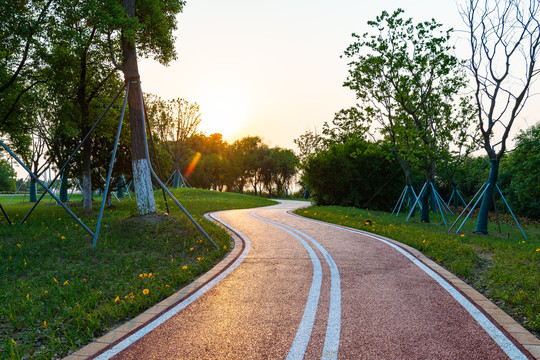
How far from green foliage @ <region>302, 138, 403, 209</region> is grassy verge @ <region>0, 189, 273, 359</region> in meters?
17.8

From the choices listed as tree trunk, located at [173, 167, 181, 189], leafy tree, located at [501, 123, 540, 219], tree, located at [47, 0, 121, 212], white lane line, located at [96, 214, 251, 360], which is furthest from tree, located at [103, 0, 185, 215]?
tree trunk, located at [173, 167, 181, 189]

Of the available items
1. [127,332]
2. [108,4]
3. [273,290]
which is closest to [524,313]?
[273,290]

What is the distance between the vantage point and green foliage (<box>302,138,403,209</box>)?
27094mm

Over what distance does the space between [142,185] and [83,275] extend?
430 cm

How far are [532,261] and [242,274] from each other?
663cm

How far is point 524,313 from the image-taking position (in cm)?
457

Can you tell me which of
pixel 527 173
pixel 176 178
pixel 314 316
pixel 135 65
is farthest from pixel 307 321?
pixel 176 178

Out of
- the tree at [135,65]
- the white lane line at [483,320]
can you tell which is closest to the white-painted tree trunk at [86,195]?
the tree at [135,65]

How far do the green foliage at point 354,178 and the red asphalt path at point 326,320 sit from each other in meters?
20.2

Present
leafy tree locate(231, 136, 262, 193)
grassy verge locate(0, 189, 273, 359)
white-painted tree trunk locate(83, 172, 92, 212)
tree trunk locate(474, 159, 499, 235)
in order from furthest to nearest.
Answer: leafy tree locate(231, 136, 262, 193), white-painted tree trunk locate(83, 172, 92, 212), tree trunk locate(474, 159, 499, 235), grassy verge locate(0, 189, 273, 359)

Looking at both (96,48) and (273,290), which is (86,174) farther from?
(273,290)

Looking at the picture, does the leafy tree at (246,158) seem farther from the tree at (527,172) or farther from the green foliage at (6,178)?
the tree at (527,172)

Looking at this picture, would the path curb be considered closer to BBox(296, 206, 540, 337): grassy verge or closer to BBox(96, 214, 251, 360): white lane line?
BBox(296, 206, 540, 337): grassy verge

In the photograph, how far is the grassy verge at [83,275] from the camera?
13.5ft
